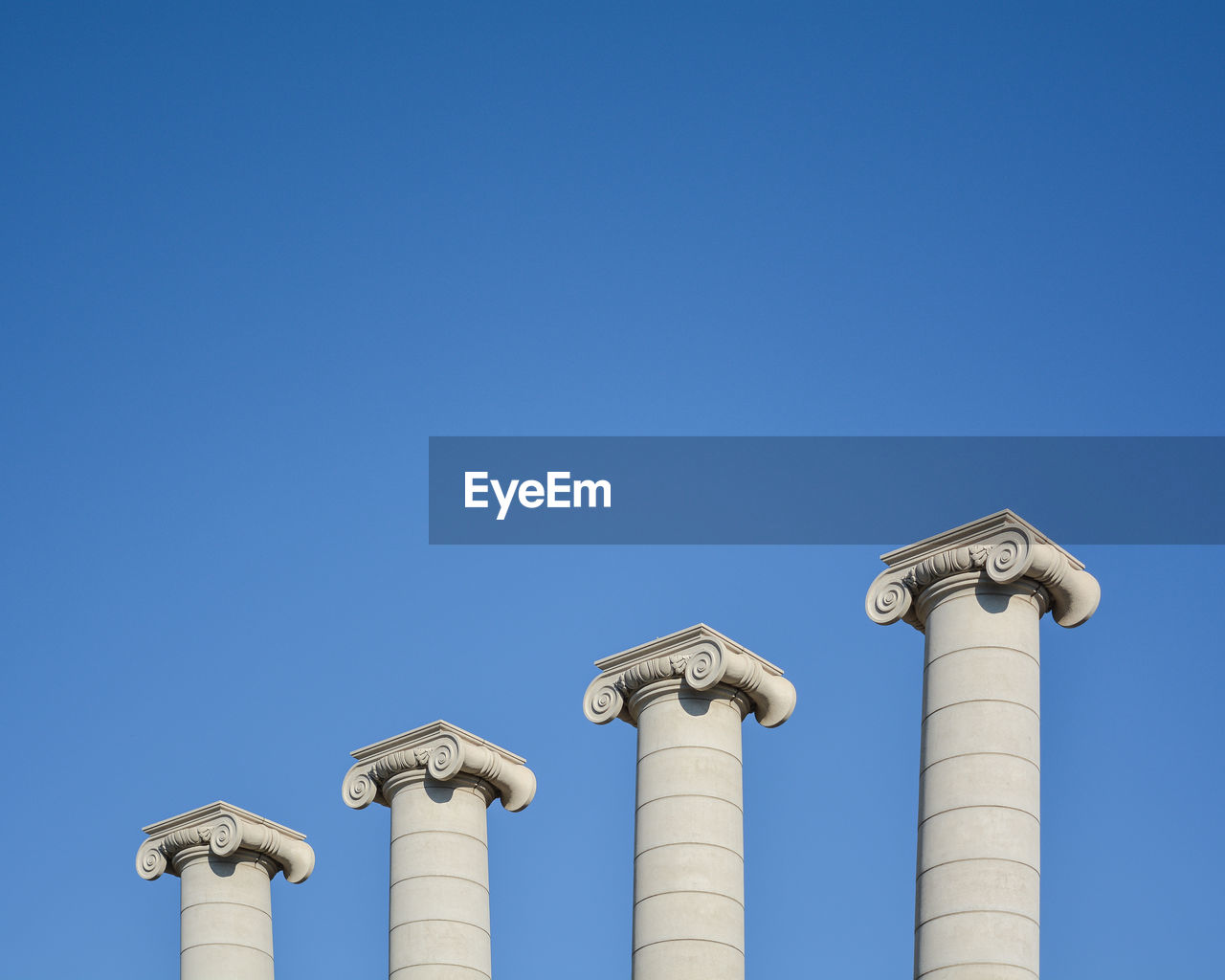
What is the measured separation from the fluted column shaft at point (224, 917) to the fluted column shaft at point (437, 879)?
268 inches

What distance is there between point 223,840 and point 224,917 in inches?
103

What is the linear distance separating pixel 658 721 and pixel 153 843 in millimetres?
21403

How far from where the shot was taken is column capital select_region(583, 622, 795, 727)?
7044 cm

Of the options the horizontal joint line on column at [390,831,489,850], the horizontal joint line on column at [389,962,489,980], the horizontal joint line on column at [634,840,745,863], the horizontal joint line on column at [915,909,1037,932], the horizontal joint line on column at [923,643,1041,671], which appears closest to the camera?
the horizontal joint line on column at [915,909,1037,932]

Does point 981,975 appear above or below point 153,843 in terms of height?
below

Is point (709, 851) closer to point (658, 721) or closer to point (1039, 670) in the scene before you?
point (658, 721)

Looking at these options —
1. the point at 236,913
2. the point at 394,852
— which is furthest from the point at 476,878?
the point at 236,913

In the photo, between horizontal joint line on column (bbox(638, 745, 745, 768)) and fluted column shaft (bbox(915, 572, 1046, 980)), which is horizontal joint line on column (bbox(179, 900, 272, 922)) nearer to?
horizontal joint line on column (bbox(638, 745, 745, 768))

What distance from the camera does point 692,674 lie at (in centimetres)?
7050

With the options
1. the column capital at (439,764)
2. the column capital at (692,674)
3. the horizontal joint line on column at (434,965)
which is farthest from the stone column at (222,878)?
the column capital at (692,674)

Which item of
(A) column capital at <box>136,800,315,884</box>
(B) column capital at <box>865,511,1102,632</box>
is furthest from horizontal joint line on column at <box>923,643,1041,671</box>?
(A) column capital at <box>136,800,315,884</box>

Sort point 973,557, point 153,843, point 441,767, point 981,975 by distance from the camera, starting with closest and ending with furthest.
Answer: point 981,975 → point 973,557 → point 441,767 → point 153,843

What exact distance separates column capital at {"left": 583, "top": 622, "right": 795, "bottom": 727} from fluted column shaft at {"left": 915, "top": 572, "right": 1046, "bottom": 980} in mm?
6875

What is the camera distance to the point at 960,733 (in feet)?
208
